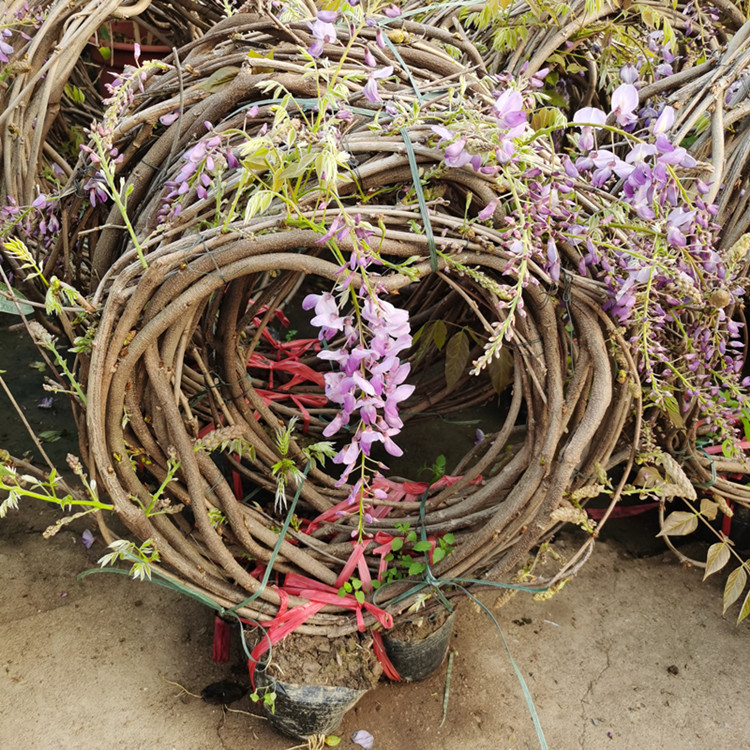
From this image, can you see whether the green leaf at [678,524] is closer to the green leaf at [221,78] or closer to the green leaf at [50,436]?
the green leaf at [221,78]

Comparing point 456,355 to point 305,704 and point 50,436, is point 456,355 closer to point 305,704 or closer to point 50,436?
point 305,704

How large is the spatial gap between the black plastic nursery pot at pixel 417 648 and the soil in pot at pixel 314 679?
0.05 m

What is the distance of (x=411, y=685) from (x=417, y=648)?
13 cm

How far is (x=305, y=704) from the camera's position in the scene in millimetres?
1176

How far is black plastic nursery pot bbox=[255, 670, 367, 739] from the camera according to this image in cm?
117

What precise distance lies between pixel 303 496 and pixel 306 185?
63 centimetres

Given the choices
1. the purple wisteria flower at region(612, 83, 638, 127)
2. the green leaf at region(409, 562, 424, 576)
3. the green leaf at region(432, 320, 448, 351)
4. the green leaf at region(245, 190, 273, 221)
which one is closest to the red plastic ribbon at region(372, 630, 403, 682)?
the green leaf at region(409, 562, 424, 576)

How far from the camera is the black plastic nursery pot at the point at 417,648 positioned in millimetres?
1273

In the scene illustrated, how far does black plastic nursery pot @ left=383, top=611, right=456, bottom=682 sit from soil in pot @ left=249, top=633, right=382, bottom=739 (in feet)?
0.18

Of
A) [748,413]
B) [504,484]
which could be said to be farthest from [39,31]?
[748,413]

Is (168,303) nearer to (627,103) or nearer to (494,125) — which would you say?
(494,125)

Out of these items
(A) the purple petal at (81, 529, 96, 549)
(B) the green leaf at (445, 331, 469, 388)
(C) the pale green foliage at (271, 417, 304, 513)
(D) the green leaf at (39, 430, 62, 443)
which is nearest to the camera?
(C) the pale green foliage at (271, 417, 304, 513)

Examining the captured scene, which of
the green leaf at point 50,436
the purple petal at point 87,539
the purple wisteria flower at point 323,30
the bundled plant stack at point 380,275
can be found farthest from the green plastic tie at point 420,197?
the green leaf at point 50,436

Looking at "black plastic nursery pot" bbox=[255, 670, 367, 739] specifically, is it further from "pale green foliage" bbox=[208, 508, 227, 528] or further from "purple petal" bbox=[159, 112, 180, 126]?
"purple petal" bbox=[159, 112, 180, 126]
